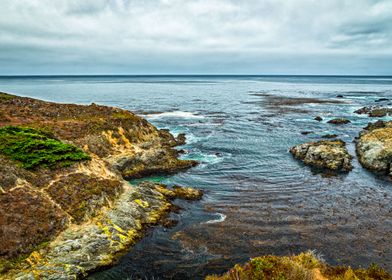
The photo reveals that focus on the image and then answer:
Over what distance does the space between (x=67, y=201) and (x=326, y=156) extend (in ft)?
98.2

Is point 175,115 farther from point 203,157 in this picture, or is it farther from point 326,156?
point 326,156

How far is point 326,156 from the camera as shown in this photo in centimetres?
3738

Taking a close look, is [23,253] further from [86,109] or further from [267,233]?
[86,109]

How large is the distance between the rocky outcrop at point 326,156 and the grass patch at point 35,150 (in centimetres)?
2674

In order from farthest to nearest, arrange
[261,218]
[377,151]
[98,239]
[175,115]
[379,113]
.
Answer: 1. [379,113]
2. [175,115]
3. [377,151]
4. [261,218]
5. [98,239]

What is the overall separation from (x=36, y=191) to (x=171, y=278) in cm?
1103

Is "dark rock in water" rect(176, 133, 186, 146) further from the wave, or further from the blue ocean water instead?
the wave

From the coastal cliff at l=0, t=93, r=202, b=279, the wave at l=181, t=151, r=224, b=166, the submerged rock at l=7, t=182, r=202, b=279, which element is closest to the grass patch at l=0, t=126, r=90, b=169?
the coastal cliff at l=0, t=93, r=202, b=279

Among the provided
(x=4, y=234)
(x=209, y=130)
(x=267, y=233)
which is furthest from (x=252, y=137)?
(x=4, y=234)

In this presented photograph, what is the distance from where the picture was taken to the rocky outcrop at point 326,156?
118 ft

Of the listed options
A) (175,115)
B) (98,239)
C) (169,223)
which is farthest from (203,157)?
(175,115)

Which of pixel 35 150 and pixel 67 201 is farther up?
pixel 35 150

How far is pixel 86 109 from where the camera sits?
144 feet

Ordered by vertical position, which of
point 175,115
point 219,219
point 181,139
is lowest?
point 219,219
